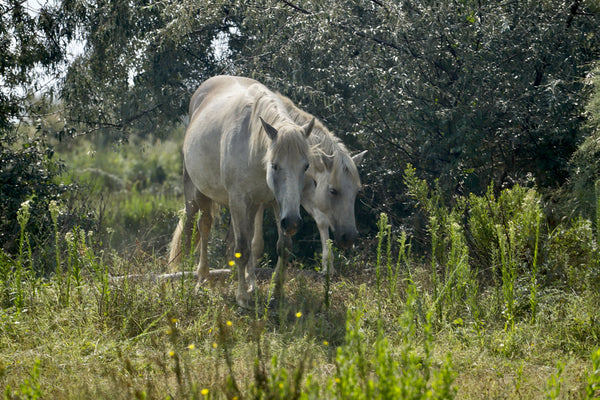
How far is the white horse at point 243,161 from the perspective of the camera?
4965 millimetres

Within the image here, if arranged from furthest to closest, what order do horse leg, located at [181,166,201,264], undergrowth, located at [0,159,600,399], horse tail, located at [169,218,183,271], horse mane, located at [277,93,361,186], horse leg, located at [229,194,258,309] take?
horse leg, located at [181,166,201,264], horse tail, located at [169,218,183,271], horse mane, located at [277,93,361,186], horse leg, located at [229,194,258,309], undergrowth, located at [0,159,600,399]

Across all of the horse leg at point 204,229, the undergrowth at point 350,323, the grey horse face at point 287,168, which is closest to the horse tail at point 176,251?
the horse leg at point 204,229

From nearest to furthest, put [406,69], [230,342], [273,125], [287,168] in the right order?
[230,342]
[287,168]
[273,125]
[406,69]

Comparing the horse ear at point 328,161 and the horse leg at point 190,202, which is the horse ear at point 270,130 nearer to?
the horse ear at point 328,161

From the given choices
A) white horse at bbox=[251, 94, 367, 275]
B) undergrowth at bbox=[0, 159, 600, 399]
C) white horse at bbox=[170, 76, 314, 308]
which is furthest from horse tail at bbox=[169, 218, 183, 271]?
undergrowth at bbox=[0, 159, 600, 399]

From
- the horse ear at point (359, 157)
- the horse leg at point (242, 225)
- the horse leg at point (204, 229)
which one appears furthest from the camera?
the horse leg at point (204, 229)

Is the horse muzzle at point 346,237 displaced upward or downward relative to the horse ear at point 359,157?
downward

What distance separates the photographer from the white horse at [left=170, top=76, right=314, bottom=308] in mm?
4965

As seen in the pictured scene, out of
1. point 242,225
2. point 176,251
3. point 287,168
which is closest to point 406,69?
point 287,168

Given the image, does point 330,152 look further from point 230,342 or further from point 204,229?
point 230,342

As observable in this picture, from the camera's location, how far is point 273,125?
5.27m

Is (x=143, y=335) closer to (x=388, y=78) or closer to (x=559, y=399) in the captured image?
(x=559, y=399)

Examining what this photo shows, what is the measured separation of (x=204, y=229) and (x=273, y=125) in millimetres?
1978

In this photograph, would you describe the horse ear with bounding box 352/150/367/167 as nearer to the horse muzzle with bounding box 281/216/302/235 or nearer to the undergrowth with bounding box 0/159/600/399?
the undergrowth with bounding box 0/159/600/399
